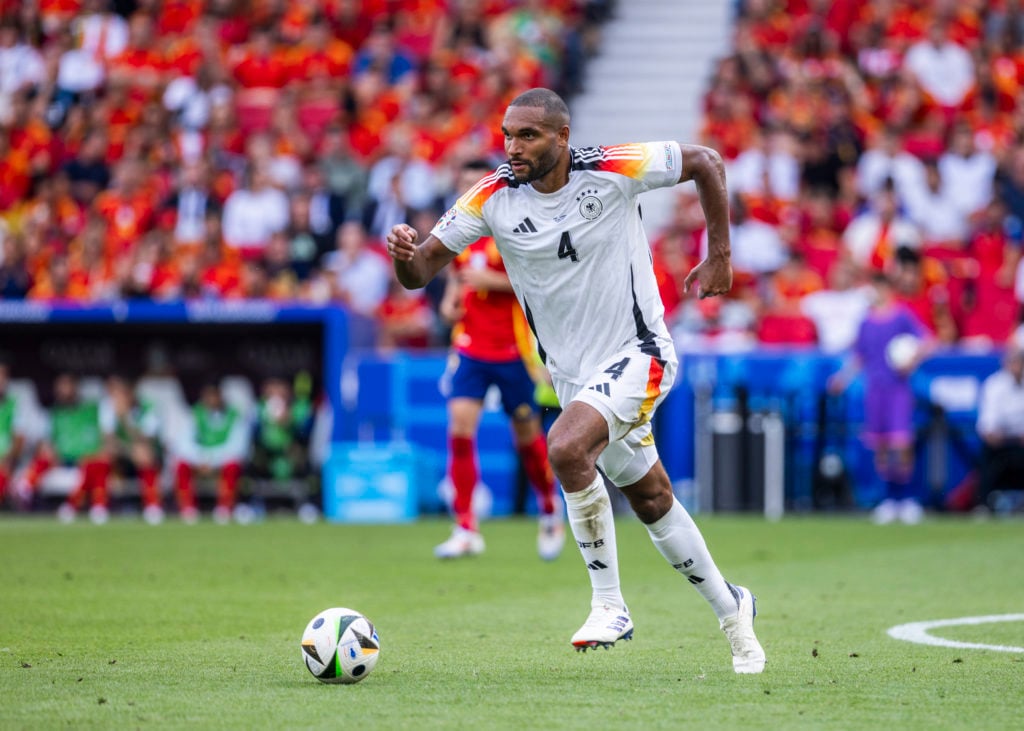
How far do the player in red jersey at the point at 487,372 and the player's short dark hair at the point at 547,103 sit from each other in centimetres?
528

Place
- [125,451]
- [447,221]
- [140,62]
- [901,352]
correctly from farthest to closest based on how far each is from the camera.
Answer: [140,62] → [125,451] → [901,352] → [447,221]

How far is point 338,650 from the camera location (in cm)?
596

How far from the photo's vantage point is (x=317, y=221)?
65.3 ft

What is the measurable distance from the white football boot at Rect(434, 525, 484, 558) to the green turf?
187 mm

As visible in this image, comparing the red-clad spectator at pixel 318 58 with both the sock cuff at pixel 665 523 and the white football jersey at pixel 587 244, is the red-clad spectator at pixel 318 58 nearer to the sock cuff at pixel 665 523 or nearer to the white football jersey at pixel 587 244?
the white football jersey at pixel 587 244

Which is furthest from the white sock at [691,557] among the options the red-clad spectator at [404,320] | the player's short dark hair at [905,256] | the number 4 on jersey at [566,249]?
the red-clad spectator at [404,320]

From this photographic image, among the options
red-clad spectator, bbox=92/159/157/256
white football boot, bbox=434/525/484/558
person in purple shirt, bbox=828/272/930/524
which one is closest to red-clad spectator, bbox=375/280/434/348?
red-clad spectator, bbox=92/159/157/256

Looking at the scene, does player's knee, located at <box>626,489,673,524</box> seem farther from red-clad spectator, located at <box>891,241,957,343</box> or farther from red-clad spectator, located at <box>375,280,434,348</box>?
red-clad spectator, located at <box>375,280,434,348</box>

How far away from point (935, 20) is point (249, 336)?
921cm

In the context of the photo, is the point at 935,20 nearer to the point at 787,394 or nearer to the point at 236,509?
the point at 787,394

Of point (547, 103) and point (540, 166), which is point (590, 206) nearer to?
point (540, 166)

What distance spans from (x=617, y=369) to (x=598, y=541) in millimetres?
690

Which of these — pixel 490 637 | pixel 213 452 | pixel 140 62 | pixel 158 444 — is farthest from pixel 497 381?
pixel 140 62

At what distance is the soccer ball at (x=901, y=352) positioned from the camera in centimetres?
1602
